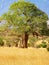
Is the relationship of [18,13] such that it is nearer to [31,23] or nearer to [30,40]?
[31,23]

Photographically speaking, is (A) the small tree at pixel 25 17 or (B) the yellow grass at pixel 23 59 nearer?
(B) the yellow grass at pixel 23 59

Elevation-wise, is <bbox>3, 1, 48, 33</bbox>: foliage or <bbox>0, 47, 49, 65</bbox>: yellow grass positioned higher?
<bbox>3, 1, 48, 33</bbox>: foliage

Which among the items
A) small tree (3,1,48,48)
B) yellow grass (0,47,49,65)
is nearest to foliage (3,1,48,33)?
small tree (3,1,48,48)

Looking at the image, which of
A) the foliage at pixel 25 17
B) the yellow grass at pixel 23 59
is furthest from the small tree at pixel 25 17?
the yellow grass at pixel 23 59

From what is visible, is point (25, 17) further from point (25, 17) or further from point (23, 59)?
point (23, 59)

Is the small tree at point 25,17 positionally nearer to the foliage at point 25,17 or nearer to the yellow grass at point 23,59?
the foliage at point 25,17

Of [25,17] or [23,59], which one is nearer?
[23,59]

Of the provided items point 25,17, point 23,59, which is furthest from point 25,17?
point 23,59

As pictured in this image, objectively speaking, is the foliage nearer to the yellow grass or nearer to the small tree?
the small tree

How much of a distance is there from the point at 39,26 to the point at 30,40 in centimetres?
550

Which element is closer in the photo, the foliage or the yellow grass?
the yellow grass

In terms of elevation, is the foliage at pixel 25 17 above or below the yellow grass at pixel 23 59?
above

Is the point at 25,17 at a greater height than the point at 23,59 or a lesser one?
greater

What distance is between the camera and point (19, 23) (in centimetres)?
2777
